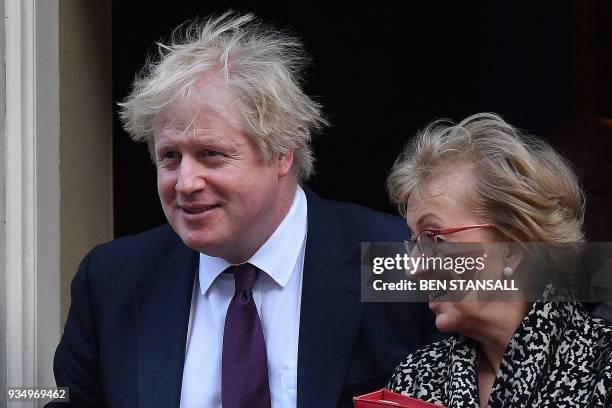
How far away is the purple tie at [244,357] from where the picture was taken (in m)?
2.62

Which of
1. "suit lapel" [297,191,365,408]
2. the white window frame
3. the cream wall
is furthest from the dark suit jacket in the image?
the cream wall

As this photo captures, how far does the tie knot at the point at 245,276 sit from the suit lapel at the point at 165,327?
139 millimetres

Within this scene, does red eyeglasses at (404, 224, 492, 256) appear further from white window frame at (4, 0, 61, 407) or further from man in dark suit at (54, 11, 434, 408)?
white window frame at (4, 0, 61, 407)

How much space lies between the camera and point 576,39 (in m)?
3.92

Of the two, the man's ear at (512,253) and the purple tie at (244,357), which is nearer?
the man's ear at (512,253)

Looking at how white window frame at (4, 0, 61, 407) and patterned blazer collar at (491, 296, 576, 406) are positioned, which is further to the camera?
white window frame at (4, 0, 61, 407)

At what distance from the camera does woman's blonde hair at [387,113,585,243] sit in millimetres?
2379

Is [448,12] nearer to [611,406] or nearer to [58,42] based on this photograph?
[58,42]

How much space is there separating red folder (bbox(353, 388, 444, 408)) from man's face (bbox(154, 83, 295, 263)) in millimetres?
553

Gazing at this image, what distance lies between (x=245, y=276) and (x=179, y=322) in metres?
0.19

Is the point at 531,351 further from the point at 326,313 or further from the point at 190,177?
the point at 190,177

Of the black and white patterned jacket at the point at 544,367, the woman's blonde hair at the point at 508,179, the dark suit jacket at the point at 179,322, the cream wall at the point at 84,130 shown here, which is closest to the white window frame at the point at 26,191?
the cream wall at the point at 84,130

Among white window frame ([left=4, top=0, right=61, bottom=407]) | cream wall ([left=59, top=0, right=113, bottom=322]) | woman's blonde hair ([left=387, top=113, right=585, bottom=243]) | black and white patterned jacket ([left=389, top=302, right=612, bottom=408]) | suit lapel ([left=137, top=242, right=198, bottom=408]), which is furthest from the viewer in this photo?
cream wall ([left=59, top=0, right=113, bottom=322])

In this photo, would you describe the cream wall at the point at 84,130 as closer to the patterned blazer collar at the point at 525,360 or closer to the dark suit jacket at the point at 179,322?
the dark suit jacket at the point at 179,322
